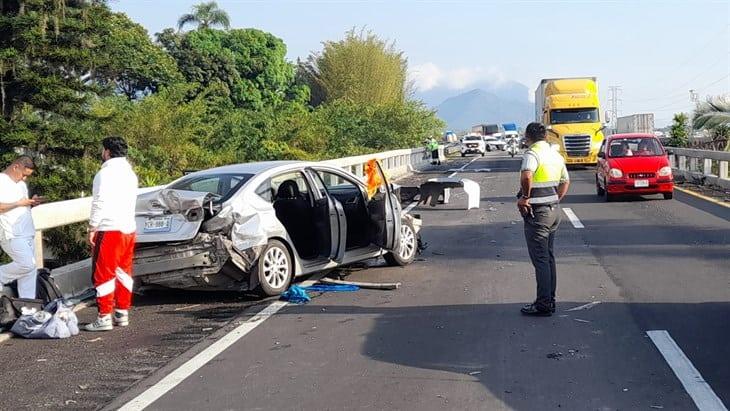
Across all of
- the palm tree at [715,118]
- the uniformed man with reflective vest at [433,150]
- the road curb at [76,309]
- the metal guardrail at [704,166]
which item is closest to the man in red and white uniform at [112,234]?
the road curb at [76,309]

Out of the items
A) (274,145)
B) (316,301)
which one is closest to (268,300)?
(316,301)

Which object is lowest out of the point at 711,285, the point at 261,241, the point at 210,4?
the point at 711,285

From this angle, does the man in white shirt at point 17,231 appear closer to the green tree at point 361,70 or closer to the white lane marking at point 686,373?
the white lane marking at point 686,373

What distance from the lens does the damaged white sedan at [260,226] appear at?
9.09m

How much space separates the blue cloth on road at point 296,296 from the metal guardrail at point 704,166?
16242 millimetres

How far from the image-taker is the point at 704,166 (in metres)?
25.4

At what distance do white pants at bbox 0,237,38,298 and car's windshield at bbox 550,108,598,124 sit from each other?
30.9m

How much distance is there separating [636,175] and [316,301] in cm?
1276

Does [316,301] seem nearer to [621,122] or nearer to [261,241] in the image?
[261,241]

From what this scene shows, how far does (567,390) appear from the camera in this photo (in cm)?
583

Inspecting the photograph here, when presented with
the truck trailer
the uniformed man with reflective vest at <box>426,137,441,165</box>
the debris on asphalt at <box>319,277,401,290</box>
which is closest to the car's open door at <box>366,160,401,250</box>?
the debris on asphalt at <box>319,277,401,290</box>

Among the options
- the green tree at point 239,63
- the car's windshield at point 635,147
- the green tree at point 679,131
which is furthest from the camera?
the green tree at point 239,63

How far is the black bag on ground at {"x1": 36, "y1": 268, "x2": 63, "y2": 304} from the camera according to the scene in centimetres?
868

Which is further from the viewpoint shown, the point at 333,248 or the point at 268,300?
the point at 333,248
